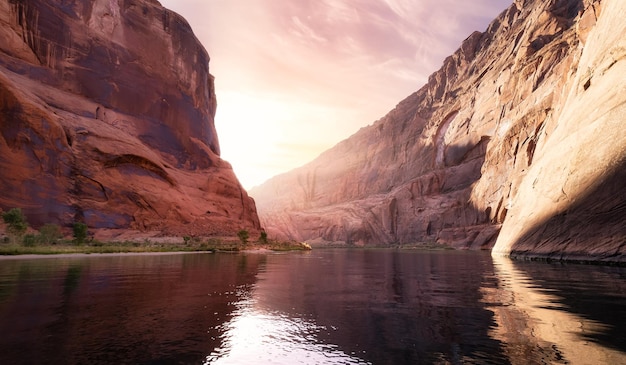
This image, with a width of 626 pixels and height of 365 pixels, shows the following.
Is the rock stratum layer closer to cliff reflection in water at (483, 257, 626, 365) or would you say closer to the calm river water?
cliff reflection in water at (483, 257, 626, 365)

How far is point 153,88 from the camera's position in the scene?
266 feet

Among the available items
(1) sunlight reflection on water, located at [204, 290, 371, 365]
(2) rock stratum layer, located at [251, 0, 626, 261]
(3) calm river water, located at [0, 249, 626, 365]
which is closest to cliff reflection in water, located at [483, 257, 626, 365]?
(3) calm river water, located at [0, 249, 626, 365]

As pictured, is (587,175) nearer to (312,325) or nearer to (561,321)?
(561,321)

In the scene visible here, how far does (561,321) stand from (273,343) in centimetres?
670

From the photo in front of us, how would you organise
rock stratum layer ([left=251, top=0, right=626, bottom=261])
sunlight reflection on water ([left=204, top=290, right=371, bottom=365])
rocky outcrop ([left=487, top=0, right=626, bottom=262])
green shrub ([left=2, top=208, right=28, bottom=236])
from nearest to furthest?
sunlight reflection on water ([left=204, top=290, right=371, bottom=365]) < rocky outcrop ([left=487, top=0, right=626, bottom=262]) < rock stratum layer ([left=251, top=0, right=626, bottom=261]) < green shrub ([left=2, top=208, right=28, bottom=236])

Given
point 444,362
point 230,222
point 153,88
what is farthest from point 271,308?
point 153,88

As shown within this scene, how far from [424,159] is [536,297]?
13282cm

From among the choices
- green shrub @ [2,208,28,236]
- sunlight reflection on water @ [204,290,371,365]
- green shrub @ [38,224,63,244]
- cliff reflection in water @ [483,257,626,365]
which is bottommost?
sunlight reflection on water @ [204,290,371,365]

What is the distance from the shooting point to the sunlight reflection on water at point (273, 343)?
241 inches

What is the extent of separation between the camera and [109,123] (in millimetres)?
71312

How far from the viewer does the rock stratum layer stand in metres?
26.6

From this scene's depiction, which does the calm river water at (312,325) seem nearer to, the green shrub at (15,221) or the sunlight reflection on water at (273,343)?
the sunlight reflection on water at (273,343)

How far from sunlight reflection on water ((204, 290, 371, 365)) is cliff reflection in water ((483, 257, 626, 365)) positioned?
312 cm

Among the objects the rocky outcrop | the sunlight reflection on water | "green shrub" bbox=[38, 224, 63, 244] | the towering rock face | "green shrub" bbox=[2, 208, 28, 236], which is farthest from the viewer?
the towering rock face
